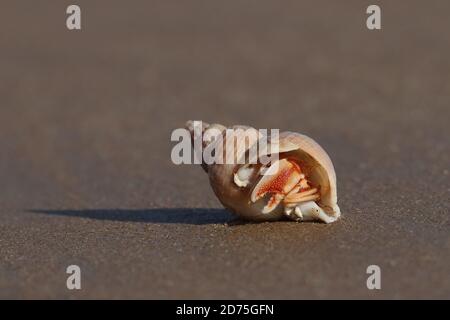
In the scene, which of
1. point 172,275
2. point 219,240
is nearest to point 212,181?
point 219,240

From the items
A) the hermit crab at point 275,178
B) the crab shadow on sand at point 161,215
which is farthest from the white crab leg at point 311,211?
the crab shadow on sand at point 161,215

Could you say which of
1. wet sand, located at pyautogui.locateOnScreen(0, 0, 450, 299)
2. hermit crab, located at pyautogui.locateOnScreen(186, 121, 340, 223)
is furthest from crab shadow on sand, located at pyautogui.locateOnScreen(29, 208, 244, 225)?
hermit crab, located at pyautogui.locateOnScreen(186, 121, 340, 223)

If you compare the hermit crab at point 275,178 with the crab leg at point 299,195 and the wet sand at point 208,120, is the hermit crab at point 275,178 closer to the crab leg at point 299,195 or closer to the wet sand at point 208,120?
the crab leg at point 299,195

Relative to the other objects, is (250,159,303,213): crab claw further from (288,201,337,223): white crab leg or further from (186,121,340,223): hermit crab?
(288,201,337,223): white crab leg

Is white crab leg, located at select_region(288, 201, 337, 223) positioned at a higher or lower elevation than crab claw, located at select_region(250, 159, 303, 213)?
lower

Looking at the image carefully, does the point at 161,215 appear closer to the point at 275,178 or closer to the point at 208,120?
the point at 275,178

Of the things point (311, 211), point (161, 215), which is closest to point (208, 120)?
point (161, 215)
